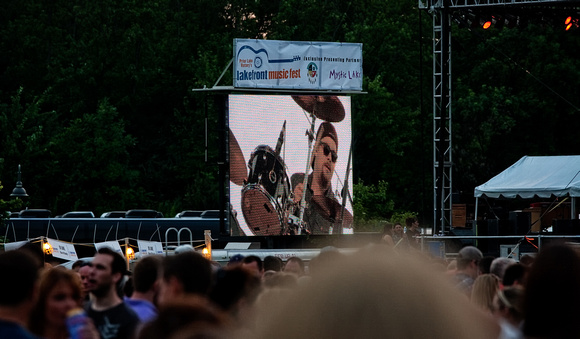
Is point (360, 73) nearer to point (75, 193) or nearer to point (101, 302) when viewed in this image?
point (101, 302)

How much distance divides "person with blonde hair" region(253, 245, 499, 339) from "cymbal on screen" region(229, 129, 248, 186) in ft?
70.5

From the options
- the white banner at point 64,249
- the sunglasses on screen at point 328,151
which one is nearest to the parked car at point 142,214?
the sunglasses on screen at point 328,151

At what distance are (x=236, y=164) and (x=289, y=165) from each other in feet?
4.20

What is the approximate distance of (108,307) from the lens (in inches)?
223

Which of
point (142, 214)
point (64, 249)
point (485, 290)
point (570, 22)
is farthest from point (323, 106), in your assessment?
point (485, 290)

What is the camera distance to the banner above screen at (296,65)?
23797mm

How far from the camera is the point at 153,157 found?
53.1 m

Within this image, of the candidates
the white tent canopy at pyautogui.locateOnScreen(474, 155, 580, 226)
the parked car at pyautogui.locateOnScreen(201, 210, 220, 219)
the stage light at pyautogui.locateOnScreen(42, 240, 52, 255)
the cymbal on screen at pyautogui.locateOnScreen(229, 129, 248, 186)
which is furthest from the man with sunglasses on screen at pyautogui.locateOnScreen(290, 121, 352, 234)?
the parked car at pyautogui.locateOnScreen(201, 210, 220, 219)

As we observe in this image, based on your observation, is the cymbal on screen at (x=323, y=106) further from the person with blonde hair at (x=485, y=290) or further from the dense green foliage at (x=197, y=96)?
the dense green foliage at (x=197, y=96)

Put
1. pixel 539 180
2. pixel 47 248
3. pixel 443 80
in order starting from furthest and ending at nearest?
1. pixel 539 180
2. pixel 443 80
3. pixel 47 248

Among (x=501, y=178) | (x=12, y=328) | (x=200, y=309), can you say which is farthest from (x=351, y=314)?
(x=501, y=178)

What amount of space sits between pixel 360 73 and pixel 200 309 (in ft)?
74.4

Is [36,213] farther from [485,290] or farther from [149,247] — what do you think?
[485,290]

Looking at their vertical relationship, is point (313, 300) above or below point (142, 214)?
above
